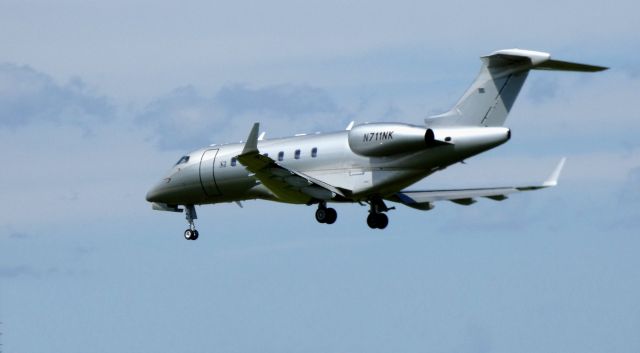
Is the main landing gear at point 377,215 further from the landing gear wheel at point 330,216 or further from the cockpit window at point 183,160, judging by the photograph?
the cockpit window at point 183,160

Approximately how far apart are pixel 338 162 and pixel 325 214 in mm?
2339

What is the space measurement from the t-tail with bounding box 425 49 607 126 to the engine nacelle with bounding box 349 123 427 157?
4.06ft

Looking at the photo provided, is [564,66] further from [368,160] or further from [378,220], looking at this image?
[378,220]

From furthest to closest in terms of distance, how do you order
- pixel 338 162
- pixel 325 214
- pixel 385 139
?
pixel 325 214 → pixel 338 162 → pixel 385 139

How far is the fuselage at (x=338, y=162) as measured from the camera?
61.3 m

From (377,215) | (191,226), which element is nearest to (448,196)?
(377,215)

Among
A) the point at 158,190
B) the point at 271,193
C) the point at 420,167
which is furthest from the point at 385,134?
the point at 158,190

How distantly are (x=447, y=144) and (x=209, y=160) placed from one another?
11453 mm

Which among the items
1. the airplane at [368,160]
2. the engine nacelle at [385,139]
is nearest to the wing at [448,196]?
the airplane at [368,160]

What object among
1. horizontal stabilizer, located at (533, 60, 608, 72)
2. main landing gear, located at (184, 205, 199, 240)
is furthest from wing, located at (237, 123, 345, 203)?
horizontal stabilizer, located at (533, 60, 608, 72)

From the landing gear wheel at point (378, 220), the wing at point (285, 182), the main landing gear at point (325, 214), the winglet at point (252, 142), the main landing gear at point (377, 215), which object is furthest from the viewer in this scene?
the landing gear wheel at point (378, 220)

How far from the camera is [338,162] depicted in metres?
64.1

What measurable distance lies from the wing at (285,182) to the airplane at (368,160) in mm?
34

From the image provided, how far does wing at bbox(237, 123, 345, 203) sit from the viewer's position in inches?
2459
